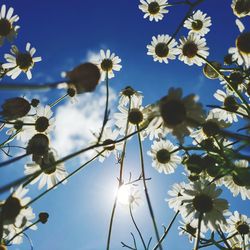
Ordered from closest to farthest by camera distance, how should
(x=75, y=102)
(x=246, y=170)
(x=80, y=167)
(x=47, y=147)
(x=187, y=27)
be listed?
(x=246, y=170), (x=80, y=167), (x=47, y=147), (x=75, y=102), (x=187, y=27)

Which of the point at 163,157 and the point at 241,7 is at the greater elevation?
the point at 241,7

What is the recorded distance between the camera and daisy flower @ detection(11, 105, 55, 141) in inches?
93.1

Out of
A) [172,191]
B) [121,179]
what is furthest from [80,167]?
[172,191]

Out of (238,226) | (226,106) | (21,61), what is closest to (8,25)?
(21,61)

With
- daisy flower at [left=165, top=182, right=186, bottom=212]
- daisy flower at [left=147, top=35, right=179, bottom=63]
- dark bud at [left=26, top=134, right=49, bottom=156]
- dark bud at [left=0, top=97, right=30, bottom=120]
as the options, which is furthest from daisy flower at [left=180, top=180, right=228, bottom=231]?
daisy flower at [left=147, top=35, right=179, bottom=63]

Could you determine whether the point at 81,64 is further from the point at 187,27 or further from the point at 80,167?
the point at 187,27

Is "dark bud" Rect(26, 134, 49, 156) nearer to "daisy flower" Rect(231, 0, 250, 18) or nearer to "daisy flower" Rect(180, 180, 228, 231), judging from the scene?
"daisy flower" Rect(180, 180, 228, 231)

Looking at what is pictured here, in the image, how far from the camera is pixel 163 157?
8.29ft

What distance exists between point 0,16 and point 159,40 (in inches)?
55.2

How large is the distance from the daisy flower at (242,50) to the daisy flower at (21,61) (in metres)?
1.59

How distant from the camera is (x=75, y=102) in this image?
301 cm

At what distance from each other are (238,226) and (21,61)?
78.9 inches

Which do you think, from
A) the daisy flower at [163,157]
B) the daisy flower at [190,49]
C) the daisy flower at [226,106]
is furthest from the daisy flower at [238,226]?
the daisy flower at [190,49]

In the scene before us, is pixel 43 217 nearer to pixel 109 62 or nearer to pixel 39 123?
pixel 39 123
